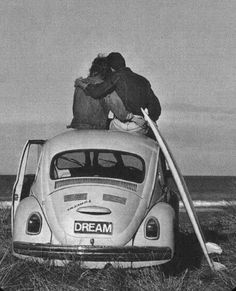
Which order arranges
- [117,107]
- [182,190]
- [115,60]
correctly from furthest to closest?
[115,60] → [117,107] → [182,190]

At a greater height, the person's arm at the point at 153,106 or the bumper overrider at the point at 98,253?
the person's arm at the point at 153,106

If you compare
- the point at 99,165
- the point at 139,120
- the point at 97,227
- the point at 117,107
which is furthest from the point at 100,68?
the point at 97,227

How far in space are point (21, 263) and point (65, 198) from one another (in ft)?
2.84

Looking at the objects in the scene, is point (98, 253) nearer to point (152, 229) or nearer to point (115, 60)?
point (152, 229)

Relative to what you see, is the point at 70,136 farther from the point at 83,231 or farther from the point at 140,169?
the point at 83,231

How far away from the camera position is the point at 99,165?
9.70 metres

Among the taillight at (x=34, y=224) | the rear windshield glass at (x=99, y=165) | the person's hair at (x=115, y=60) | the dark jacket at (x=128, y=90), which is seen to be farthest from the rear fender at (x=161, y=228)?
the person's hair at (x=115, y=60)

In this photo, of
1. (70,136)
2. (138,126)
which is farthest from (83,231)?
(138,126)

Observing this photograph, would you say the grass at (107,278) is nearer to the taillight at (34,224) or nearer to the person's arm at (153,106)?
the taillight at (34,224)

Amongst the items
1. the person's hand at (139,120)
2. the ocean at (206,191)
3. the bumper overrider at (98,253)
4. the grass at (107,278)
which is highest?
the person's hand at (139,120)

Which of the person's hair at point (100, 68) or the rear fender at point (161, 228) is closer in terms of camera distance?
the rear fender at point (161, 228)

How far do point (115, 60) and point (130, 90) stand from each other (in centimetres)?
56

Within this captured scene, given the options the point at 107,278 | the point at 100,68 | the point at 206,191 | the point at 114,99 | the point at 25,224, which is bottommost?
the point at 206,191

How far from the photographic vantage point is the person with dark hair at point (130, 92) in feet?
32.5
